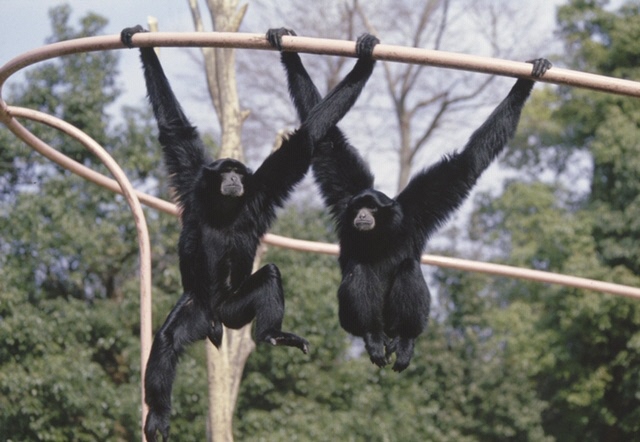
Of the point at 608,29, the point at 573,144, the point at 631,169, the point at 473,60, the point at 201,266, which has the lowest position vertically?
the point at 201,266

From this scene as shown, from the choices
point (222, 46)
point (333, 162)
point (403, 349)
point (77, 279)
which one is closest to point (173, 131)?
point (222, 46)

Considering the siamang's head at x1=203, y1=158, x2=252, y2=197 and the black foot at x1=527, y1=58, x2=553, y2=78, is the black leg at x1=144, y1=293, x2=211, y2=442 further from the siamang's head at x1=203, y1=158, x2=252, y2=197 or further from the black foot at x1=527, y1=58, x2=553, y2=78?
the black foot at x1=527, y1=58, x2=553, y2=78

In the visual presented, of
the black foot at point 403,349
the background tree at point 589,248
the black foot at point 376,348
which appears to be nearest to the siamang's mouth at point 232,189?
the black foot at point 376,348

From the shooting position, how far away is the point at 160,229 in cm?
1789

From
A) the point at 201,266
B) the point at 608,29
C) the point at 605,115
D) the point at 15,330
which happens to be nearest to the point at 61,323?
the point at 15,330

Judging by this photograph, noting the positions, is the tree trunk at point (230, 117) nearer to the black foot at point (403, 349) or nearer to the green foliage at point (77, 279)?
the green foliage at point (77, 279)

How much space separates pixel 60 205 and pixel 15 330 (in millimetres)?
2492

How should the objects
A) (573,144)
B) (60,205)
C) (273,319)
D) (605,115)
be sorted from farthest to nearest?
(573,144) → (605,115) → (60,205) → (273,319)

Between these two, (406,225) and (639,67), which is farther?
(639,67)

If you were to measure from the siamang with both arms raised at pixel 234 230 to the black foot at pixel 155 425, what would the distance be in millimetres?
449

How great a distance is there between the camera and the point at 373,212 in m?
6.88

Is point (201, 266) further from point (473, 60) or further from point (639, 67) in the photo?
point (639, 67)

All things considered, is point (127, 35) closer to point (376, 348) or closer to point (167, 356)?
point (167, 356)

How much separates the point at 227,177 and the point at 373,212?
1.16m
